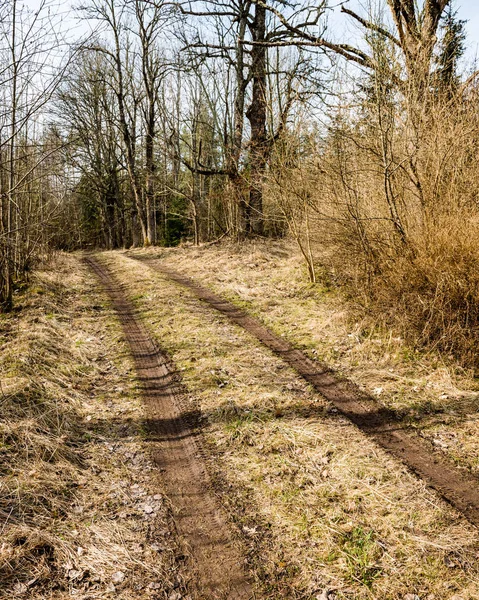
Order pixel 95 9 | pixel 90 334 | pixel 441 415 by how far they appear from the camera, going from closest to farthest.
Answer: pixel 441 415 < pixel 90 334 < pixel 95 9

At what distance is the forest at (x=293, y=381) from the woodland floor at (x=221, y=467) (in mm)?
21

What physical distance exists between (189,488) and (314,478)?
3.92 ft

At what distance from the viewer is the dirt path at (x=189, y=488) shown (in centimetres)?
299

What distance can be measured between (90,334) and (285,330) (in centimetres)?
359

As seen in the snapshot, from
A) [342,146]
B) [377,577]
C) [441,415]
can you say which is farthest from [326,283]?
[377,577]

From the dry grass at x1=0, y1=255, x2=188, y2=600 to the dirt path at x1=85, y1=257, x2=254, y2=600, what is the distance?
6.0 inches

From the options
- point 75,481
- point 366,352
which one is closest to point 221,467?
point 75,481

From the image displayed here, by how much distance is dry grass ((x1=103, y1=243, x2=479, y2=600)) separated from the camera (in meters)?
2.99

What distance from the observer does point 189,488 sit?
→ 3.90m

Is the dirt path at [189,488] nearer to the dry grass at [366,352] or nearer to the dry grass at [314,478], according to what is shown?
the dry grass at [314,478]

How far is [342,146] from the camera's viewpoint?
772 cm

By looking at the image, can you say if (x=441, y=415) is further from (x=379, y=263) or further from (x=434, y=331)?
(x=379, y=263)

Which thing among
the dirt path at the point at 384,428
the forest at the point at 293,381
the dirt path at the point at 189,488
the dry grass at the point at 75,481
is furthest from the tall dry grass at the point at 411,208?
the dry grass at the point at 75,481

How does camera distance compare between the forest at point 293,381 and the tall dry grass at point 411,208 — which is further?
the tall dry grass at point 411,208
